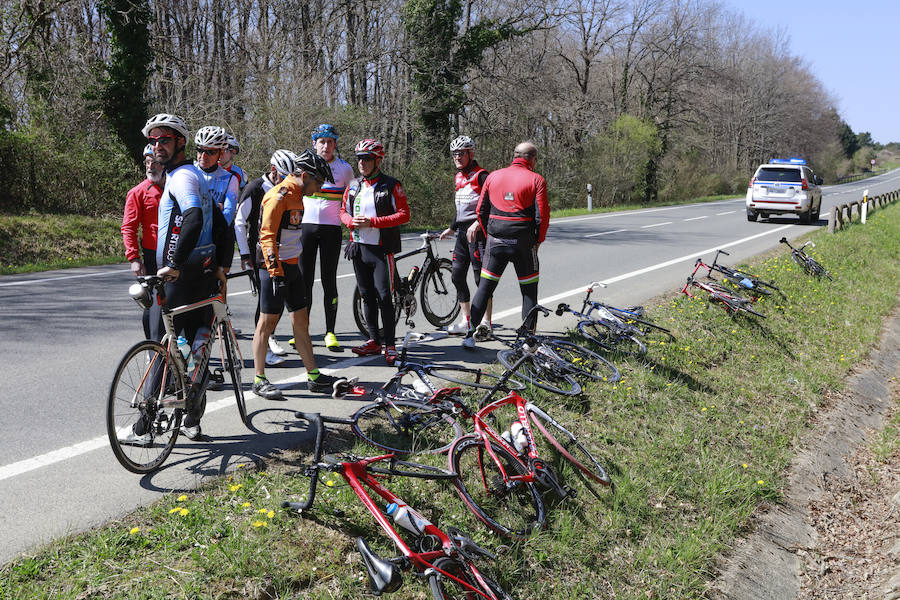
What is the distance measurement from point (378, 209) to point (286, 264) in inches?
46.6

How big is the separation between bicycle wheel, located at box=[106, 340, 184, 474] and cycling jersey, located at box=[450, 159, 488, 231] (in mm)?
3678

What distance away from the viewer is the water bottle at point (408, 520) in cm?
337

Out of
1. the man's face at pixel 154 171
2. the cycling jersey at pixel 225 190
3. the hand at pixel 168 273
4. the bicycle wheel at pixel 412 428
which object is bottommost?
the bicycle wheel at pixel 412 428

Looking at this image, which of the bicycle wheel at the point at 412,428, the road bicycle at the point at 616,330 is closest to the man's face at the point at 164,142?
the bicycle wheel at the point at 412,428

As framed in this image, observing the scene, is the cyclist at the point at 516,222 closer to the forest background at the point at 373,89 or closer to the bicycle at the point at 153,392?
the bicycle at the point at 153,392

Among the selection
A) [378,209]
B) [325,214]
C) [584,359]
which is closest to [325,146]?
[325,214]

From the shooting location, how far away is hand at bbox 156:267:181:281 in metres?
3.98

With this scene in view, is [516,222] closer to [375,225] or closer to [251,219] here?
[375,225]

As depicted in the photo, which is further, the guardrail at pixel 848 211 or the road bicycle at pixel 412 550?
the guardrail at pixel 848 211

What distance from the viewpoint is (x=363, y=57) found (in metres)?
23.2

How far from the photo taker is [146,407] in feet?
13.0

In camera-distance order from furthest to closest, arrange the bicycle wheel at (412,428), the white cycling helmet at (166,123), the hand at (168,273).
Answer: the bicycle wheel at (412,428) < the white cycling helmet at (166,123) < the hand at (168,273)

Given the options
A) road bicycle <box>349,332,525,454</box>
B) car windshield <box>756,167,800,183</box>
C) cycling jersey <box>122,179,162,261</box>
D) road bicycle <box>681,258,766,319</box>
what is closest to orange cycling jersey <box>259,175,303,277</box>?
cycling jersey <box>122,179,162,261</box>

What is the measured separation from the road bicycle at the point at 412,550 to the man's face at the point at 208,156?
102 inches
